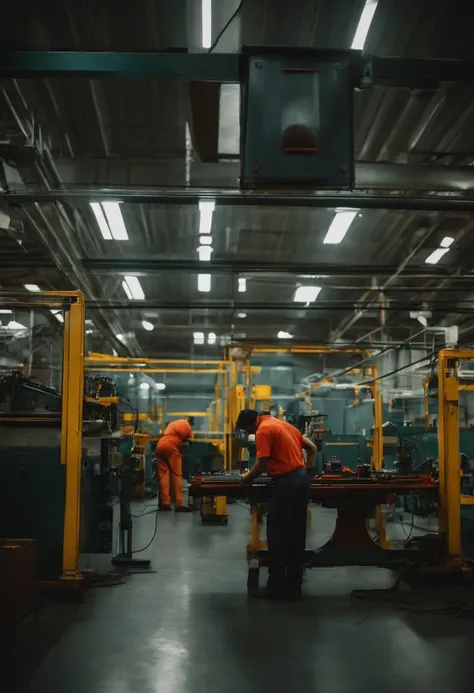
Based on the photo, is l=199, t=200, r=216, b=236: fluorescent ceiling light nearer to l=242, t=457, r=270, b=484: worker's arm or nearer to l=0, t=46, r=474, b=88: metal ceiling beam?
l=242, t=457, r=270, b=484: worker's arm

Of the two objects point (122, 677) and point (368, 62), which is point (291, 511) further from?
point (368, 62)

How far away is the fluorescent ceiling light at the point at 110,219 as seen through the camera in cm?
715

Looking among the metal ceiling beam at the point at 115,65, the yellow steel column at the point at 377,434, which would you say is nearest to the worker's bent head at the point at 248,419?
the metal ceiling beam at the point at 115,65

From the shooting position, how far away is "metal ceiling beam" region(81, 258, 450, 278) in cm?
955

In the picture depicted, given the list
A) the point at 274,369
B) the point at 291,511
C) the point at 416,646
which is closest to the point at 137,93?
the point at 291,511

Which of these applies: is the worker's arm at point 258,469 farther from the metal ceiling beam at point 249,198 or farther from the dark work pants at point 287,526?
the metal ceiling beam at point 249,198

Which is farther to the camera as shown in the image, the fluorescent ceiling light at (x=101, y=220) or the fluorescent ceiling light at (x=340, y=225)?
the fluorescent ceiling light at (x=340, y=225)

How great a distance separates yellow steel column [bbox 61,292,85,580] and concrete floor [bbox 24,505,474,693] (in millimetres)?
→ 479

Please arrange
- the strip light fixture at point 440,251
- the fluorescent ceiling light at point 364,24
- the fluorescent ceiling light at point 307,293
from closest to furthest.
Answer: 1. the fluorescent ceiling light at point 364,24
2. the strip light fixture at point 440,251
3. the fluorescent ceiling light at point 307,293

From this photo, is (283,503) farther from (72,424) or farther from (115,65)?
(115,65)

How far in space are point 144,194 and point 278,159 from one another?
292cm

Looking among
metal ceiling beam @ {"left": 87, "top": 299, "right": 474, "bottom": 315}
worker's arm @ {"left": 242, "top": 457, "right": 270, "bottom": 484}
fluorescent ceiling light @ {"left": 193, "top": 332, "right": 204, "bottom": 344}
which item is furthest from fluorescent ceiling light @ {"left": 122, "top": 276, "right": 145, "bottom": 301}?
worker's arm @ {"left": 242, "top": 457, "right": 270, "bottom": 484}

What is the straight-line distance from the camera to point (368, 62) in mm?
3699

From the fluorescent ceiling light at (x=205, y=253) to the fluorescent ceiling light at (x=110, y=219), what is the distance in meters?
1.33
